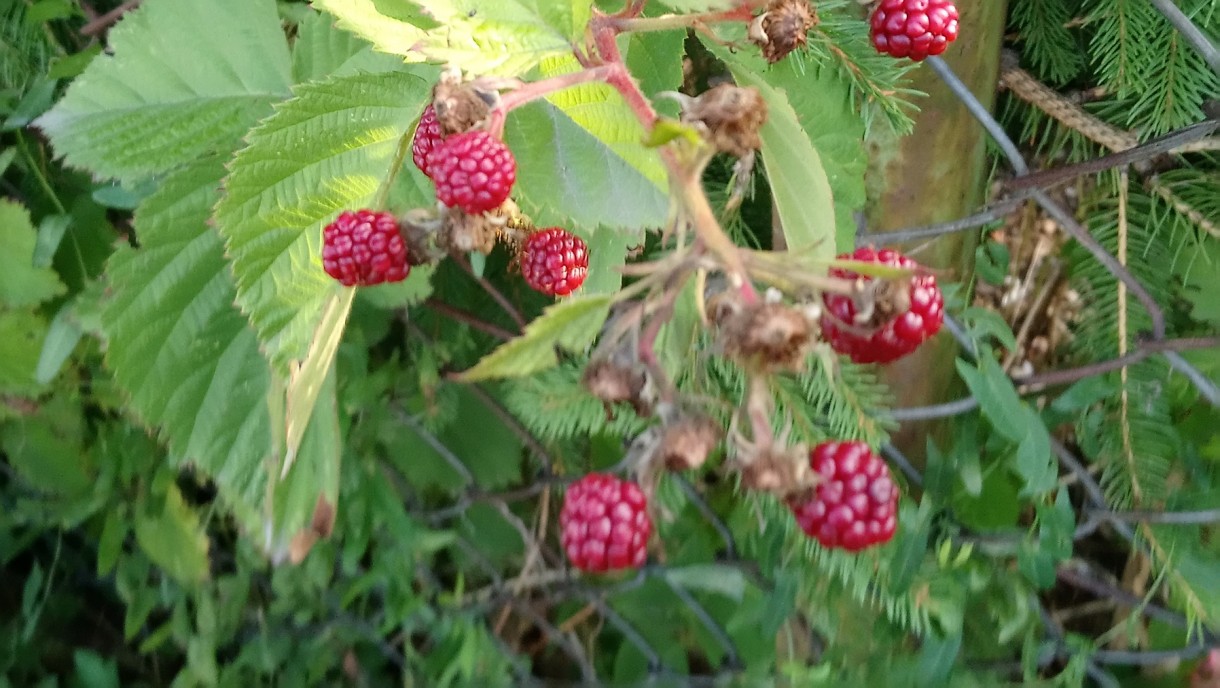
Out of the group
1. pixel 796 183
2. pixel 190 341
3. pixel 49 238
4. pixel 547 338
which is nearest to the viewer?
pixel 547 338

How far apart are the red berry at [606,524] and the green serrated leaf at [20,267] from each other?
80 centimetres

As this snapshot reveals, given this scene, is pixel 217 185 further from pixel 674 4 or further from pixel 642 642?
pixel 642 642

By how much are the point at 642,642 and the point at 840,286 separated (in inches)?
32.2

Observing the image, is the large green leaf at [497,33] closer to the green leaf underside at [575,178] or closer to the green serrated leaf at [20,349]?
the green leaf underside at [575,178]

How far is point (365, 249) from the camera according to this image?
0.43m

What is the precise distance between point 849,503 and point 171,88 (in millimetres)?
696

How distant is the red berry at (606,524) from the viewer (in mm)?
354

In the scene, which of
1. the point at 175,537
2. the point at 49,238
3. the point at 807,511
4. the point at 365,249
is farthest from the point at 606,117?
the point at 175,537

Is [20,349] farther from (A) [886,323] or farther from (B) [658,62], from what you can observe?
(A) [886,323]

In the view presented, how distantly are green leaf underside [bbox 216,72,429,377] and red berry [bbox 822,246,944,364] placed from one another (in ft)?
1.04

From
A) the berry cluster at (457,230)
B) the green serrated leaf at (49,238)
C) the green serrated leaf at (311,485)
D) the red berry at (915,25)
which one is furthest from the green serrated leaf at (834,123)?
the green serrated leaf at (49,238)

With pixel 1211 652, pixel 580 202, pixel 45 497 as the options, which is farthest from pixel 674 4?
pixel 45 497

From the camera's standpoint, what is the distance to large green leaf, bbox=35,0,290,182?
686 millimetres

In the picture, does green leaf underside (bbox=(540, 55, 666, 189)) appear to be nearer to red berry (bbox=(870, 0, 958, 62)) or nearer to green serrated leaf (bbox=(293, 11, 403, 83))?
red berry (bbox=(870, 0, 958, 62))
